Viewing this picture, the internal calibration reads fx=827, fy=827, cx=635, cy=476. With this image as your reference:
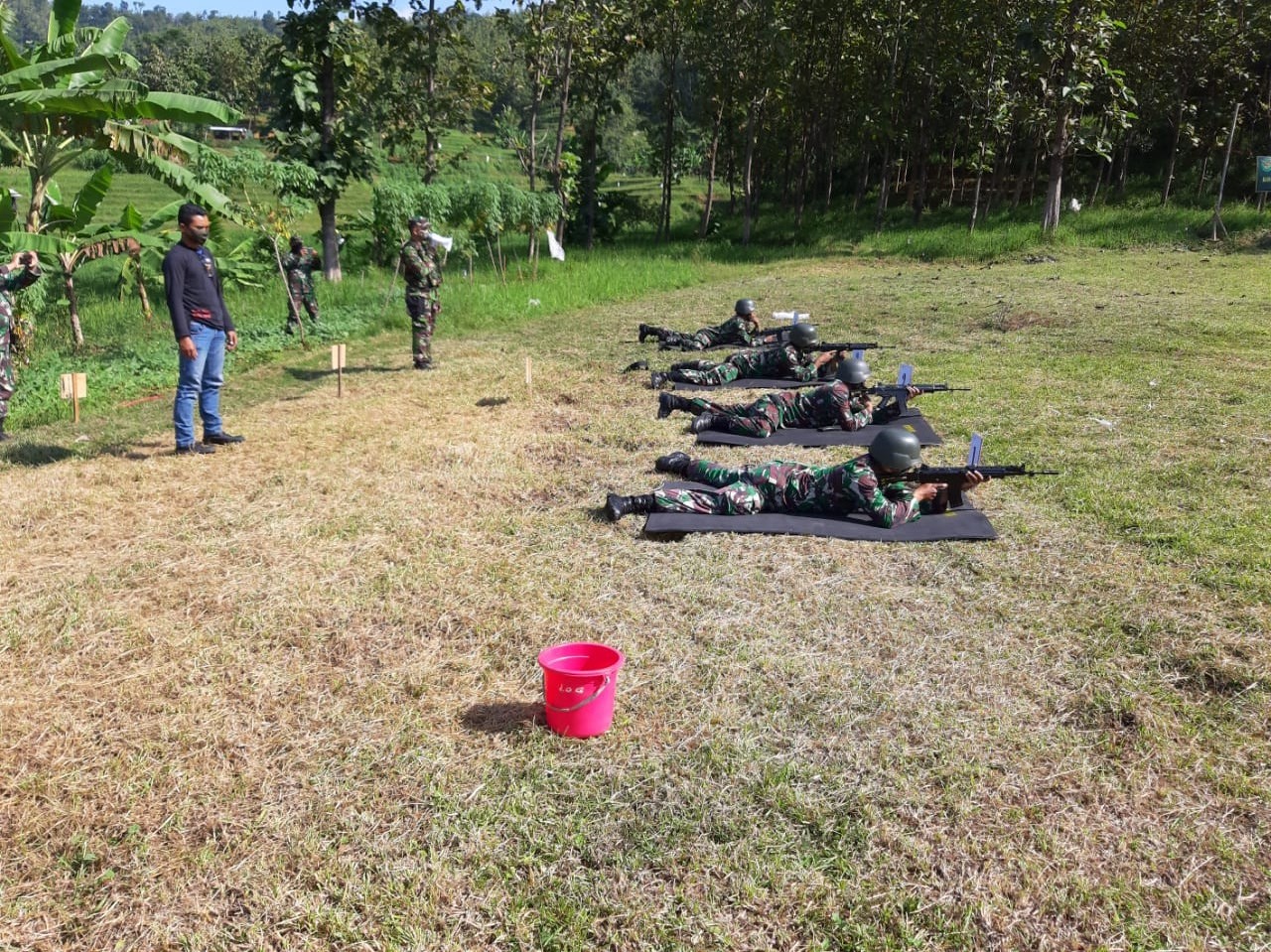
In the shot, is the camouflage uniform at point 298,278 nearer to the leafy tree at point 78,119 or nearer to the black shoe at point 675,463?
the leafy tree at point 78,119

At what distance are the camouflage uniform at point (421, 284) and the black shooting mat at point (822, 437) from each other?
517cm

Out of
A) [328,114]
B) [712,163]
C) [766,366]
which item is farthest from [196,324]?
[712,163]

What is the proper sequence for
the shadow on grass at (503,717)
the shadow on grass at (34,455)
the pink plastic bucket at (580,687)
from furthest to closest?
the shadow on grass at (34,455) → the shadow on grass at (503,717) → the pink plastic bucket at (580,687)

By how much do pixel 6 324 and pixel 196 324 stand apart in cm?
251

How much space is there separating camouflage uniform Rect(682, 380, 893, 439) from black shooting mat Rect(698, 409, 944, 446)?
0.07m

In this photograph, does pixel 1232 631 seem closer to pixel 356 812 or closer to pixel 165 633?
pixel 356 812

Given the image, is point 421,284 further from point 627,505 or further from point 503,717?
point 503,717

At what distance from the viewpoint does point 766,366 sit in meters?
11.5

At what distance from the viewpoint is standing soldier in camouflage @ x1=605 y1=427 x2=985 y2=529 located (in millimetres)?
6414

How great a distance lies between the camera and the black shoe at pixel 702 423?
906 centimetres

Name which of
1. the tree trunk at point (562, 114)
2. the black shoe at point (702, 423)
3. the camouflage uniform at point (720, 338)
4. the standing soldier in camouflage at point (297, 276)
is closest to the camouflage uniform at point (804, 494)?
the black shoe at point (702, 423)

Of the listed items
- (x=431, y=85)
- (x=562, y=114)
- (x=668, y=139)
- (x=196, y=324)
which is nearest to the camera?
(x=196, y=324)

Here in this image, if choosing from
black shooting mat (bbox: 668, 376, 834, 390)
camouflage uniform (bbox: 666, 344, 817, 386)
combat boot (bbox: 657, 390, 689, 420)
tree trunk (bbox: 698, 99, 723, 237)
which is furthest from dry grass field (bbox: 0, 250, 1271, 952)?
tree trunk (bbox: 698, 99, 723, 237)

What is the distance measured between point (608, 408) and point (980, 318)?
8426mm
